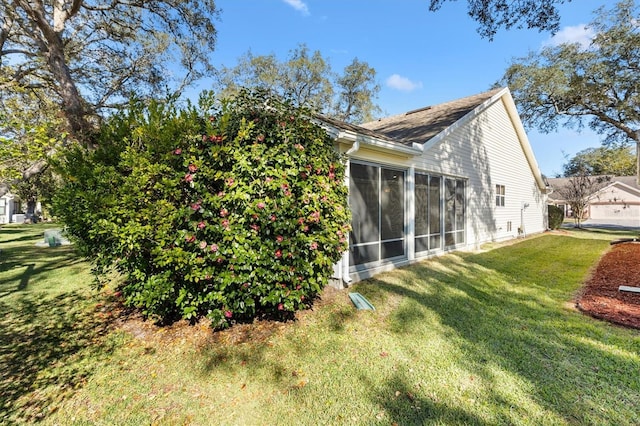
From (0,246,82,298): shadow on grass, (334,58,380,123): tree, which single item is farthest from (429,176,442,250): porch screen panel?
(334,58,380,123): tree

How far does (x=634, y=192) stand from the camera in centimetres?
3484

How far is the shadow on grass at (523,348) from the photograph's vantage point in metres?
2.65

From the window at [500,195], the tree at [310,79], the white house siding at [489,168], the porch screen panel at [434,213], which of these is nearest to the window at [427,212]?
the porch screen panel at [434,213]

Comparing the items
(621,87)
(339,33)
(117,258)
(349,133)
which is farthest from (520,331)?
(621,87)

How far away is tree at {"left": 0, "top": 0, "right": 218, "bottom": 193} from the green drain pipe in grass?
7705 mm

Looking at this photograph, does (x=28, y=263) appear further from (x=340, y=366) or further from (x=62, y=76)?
(x=340, y=366)

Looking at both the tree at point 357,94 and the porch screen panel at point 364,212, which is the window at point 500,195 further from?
the tree at point 357,94

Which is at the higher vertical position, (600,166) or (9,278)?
(600,166)

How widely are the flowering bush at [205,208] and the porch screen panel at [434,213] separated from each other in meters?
5.41

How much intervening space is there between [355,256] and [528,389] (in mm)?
3865

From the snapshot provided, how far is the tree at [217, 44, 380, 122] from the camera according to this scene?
86.5ft

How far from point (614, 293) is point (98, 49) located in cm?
1741

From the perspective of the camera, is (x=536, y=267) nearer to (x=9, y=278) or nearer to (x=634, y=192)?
(x=9, y=278)

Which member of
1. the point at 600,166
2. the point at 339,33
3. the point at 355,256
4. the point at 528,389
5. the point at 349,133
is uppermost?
the point at 339,33
